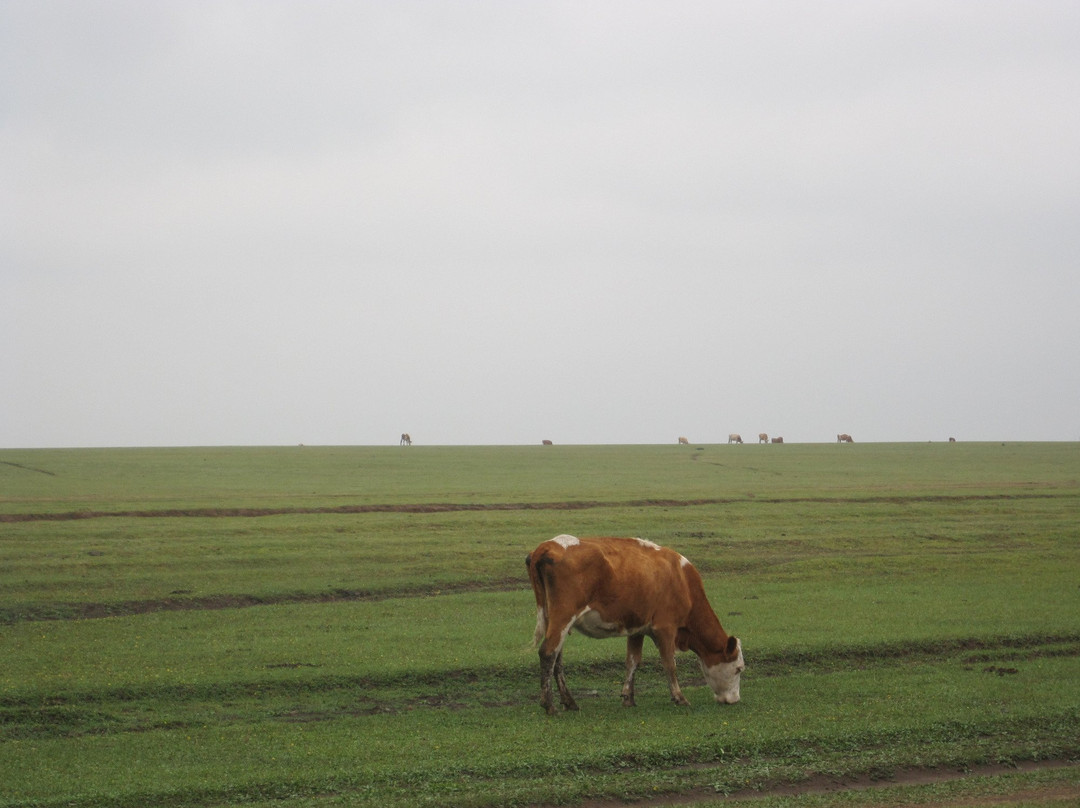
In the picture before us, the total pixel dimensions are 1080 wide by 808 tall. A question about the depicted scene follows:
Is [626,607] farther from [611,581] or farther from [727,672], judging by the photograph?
[727,672]

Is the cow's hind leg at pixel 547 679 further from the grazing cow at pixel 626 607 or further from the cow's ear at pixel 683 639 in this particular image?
the cow's ear at pixel 683 639

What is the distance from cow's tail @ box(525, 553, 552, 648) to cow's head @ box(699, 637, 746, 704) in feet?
8.97

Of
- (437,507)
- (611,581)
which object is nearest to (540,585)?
(611,581)

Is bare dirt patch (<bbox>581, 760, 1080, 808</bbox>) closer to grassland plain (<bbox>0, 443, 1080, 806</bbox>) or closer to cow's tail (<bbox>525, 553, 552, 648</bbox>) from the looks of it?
grassland plain (<bbox>0, 443, 1080, 806</bbox>)

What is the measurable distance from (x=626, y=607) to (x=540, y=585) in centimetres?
136

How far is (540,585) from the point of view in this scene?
50.4 feet

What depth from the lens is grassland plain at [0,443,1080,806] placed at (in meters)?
11.8

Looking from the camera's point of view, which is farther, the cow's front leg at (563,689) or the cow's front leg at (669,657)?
the cow's front leg at (669,657)

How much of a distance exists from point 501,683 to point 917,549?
71.2ft

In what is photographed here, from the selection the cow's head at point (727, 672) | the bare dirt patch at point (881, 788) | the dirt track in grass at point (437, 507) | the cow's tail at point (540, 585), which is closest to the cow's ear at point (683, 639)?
the cow's head at point (727, 672)

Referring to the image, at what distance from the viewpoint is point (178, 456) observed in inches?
3366

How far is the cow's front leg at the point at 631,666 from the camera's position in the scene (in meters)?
15.4

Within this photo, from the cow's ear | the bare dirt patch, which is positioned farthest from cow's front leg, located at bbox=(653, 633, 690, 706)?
the bare dirt patch

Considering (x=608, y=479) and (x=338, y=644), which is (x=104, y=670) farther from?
(x=608, y=479)
